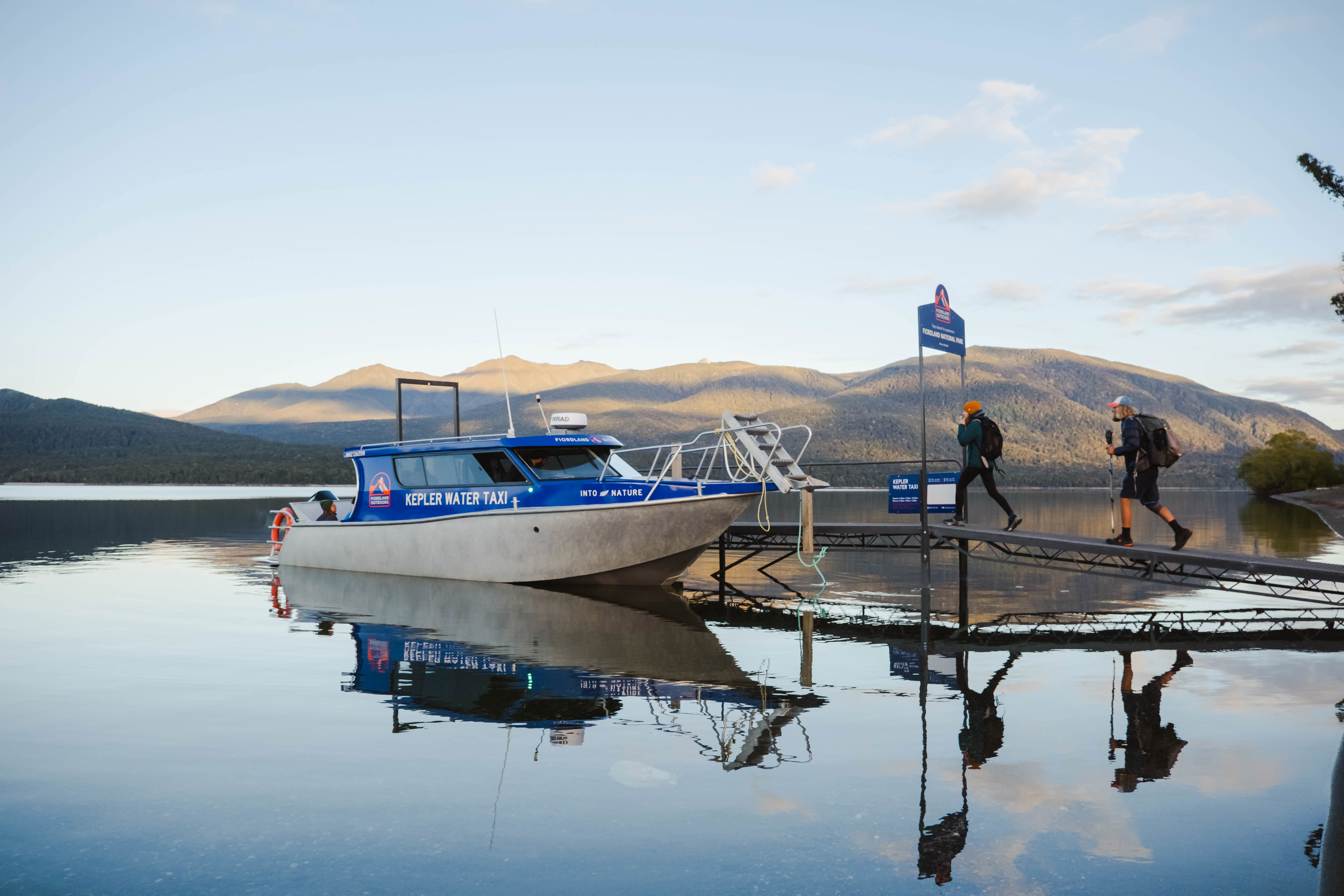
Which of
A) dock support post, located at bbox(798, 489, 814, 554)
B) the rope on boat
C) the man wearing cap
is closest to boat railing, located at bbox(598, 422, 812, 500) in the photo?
the rope on boat

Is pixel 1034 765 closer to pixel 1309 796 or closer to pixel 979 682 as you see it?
pixel 1309 796

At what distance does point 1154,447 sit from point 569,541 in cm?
917

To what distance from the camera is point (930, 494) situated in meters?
15.2

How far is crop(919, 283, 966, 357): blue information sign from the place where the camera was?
45.1ft

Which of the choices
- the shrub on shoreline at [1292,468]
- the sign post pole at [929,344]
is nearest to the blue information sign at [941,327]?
the sign post pole at [929,344]

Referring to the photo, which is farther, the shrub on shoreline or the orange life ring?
the shrub on shoreline

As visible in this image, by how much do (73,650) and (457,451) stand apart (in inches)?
286

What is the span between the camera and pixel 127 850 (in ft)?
17.9

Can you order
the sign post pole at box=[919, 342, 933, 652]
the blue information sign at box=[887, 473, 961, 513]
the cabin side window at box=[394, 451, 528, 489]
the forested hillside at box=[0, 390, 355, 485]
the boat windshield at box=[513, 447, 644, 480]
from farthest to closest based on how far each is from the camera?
1. the forested hillside at box=[0, 390, 355, 485]
2. the cabin side window at box=[394, 451, 528, 489]
3. the boat windshield at box=[513, 447, 644, 480]
4. the blue information sign at box=[887, 473, 961, 513]
5. the sign post pole at box=[919, 342, 933, 652]

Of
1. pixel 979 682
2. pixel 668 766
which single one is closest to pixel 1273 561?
pixel 979 682

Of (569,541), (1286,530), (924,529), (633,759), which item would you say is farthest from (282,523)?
(1286,530)

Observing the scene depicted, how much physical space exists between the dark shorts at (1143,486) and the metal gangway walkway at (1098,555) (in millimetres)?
674

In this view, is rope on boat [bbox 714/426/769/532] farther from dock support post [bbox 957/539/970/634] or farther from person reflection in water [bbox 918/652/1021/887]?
person reflection in water [bbox 918/652/1021/887]

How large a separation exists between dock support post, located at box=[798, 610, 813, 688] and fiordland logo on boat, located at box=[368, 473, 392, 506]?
8.45 metres
